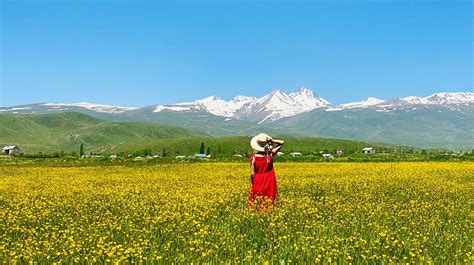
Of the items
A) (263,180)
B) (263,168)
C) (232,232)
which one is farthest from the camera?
(263,168)

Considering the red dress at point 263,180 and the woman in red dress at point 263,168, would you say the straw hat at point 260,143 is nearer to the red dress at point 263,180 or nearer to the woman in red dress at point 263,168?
the woman in red dress at point 263,168

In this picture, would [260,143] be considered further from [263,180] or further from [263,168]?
[263,180]

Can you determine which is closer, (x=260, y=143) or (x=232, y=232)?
(x=232, y=232)

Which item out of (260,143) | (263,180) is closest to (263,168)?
(263,180)

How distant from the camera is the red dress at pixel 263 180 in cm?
1645

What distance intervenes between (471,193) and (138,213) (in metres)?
14.5

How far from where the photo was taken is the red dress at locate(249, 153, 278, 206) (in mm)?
16453

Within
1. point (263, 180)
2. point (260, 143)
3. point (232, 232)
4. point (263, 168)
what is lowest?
point (232, 232)

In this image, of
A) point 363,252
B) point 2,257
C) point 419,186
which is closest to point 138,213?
point 2,257

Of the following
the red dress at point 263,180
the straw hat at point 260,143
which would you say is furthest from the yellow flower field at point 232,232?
the straw hat at point 260,143

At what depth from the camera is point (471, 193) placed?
68.3ft

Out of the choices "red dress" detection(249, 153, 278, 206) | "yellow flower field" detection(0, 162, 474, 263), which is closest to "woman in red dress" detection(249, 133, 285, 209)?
"red dress" detection(249, 153, 278, 206)

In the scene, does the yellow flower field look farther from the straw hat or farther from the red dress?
the straw hat

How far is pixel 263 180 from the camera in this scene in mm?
16547
